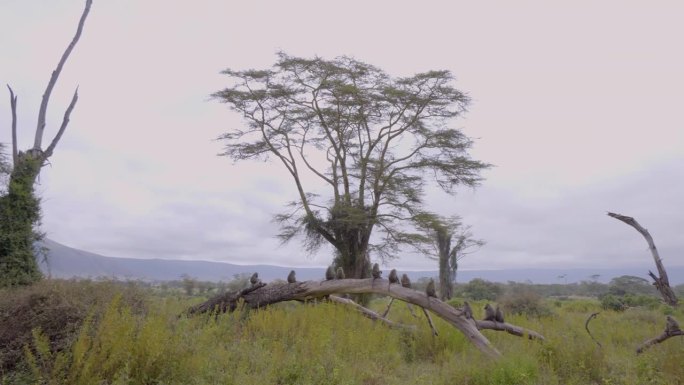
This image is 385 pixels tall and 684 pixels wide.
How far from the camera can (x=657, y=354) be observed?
731 cm

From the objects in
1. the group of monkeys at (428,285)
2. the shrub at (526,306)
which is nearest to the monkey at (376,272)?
the group of monkeys at (428,285)

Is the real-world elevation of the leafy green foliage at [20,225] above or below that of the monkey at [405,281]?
above

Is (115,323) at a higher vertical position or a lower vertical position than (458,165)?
lower

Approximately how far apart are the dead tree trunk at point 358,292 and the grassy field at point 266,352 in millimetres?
345

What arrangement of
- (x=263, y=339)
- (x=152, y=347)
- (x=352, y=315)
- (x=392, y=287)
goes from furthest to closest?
1. (x=352, y=315)
2. (x=392, y=287)
3. (x=263, y=339)
4. (x=152, y=347)

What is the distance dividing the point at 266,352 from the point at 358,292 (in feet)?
10.5

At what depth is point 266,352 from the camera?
22.1 feet

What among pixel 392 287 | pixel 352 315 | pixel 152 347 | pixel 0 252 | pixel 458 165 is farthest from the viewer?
pixel 458 165

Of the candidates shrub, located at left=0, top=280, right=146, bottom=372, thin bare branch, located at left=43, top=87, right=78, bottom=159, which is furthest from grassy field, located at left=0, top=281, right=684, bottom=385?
thin bare branch, located at left=43, top=87, right=78, bottom=159

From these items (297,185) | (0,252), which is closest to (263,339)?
(0,252)

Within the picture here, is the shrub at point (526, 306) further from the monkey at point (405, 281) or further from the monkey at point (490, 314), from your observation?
the monkey at point (405, 281)

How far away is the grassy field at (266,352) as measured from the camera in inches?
210

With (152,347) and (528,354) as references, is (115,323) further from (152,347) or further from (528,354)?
(528,354)

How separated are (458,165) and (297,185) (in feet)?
22.2
